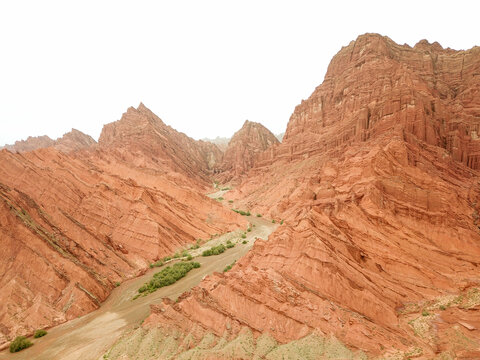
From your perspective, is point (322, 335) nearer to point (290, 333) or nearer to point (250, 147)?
point (290, 333)

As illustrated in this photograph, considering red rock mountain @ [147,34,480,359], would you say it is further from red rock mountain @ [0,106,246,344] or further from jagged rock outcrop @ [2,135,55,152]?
jagged rock outcrop @ [2,135,55,152]

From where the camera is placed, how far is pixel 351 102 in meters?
55.6

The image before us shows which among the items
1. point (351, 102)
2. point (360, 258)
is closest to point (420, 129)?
point (351, 102)

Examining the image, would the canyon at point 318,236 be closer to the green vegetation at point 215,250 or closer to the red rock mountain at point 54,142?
the green vegetation at point 215,250

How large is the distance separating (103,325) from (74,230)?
39.9 ft

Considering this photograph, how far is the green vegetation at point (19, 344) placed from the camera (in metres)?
16.2

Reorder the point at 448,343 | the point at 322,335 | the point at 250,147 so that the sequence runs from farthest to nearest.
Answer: the point at 250,147 < the point at 448,343 < the point at 322,335

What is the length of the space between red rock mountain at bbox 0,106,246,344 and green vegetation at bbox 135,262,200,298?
9.29 feet

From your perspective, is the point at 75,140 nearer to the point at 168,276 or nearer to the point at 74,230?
the point at 74,230

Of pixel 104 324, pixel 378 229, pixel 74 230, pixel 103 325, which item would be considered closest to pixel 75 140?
pixel 74 230

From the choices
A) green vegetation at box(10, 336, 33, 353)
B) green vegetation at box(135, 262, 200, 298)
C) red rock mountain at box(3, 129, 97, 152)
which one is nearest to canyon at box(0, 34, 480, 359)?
green vegetation at box(10, 336, 33, 353)

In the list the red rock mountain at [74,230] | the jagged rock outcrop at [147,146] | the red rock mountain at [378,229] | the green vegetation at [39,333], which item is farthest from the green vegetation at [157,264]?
the jagged rock outcrop at [147,146]

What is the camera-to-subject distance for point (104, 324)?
18.3 meters

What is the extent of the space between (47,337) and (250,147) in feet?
298
